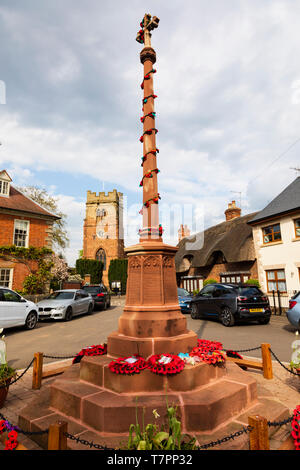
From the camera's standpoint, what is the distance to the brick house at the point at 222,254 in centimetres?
1850

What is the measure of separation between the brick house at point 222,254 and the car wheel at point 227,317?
331 inches

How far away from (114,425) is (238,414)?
156 cm

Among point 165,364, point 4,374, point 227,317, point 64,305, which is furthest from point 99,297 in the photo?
point 165,364

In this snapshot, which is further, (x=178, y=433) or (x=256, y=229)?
(x=256, y=229)

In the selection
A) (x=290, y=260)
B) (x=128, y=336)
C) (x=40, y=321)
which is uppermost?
(x=290, y=260)

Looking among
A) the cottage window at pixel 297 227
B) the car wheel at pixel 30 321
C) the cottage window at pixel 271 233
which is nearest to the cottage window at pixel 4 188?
the car wheel at pixel 30 321

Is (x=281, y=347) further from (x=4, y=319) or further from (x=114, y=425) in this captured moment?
(x=4, y=319)

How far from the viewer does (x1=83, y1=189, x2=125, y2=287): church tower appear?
43.2 metres

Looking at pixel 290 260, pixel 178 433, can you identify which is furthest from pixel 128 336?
pixel 290 260

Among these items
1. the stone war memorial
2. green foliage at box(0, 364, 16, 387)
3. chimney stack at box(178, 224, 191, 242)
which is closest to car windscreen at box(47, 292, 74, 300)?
the stone war memorial

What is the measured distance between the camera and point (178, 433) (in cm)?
211

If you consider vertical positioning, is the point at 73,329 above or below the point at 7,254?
Result: below

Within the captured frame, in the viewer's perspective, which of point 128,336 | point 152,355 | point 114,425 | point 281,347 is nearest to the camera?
point 114,425

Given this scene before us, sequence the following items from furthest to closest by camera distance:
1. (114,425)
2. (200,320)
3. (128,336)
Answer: (200,320), (128,336), (114,425)
